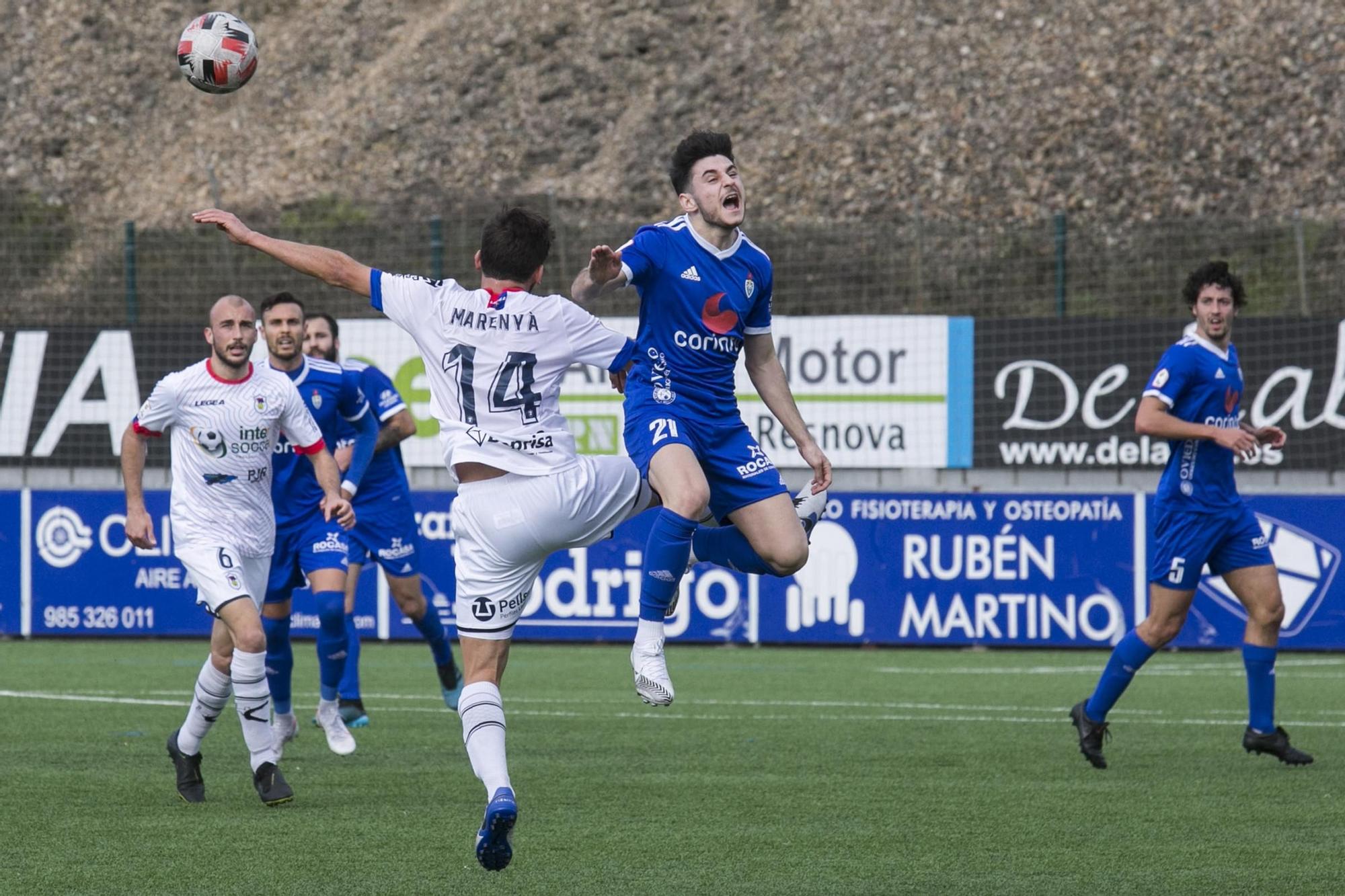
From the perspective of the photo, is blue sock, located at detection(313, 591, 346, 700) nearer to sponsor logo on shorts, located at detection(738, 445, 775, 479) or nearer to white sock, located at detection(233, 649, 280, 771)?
white sock, located at detection(233, 649, 280, 771)

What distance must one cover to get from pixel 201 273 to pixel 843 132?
12.7 m

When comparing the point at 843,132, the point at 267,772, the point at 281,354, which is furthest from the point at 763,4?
the point at 267,772

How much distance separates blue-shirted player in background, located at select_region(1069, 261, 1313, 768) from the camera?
9016 mm

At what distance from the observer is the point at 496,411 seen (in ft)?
20.0

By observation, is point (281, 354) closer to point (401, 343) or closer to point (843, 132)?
point (401, 343)

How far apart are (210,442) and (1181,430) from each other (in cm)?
461

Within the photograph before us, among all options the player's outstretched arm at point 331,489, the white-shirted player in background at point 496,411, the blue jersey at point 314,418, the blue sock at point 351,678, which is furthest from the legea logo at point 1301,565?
the white-shirted player in background at point 496,411

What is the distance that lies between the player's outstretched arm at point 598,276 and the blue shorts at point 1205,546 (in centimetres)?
368

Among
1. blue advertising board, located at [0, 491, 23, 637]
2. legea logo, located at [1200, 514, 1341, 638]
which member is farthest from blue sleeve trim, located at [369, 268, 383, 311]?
blue advertising board, located at [0, 491, 23, 637]

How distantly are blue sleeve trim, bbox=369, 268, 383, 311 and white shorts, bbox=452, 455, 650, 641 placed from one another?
0.69 m

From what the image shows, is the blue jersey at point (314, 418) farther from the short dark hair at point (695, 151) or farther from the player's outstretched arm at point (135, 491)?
the short dark hair at point (695, 151)

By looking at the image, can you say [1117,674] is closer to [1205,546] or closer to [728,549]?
[1205,546]

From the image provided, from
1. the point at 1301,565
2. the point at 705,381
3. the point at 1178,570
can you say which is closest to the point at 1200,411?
the point at 1178,570

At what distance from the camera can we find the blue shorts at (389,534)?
1098 cm
